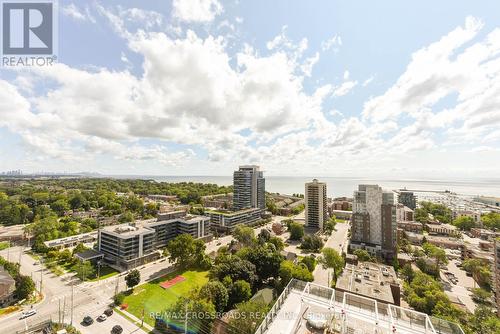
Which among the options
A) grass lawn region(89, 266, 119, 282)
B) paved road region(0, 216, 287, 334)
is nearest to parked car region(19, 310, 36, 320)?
paved road region(0, 216, 287, 334)

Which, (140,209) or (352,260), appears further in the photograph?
(140,209)

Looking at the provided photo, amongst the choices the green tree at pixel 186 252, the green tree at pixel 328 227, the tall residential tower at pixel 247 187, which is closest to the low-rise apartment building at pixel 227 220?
the tall residential tower at pixel 247 187

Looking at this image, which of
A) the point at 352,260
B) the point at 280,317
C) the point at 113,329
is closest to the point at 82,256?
the point at 113,329

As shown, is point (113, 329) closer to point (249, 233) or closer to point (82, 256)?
point (82, 256)

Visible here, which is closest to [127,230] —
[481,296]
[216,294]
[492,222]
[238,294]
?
[216,294]

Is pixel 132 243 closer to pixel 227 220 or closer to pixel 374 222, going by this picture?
pixel 227 220
